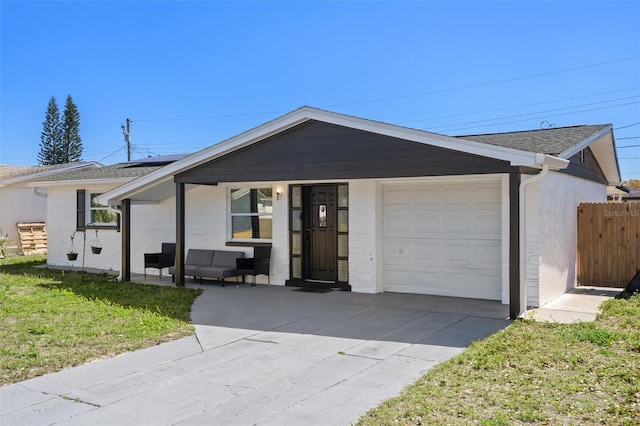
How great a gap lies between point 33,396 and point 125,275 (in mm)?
7960

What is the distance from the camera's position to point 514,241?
7957 millimetres

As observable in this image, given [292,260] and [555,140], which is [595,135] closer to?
[555,140]

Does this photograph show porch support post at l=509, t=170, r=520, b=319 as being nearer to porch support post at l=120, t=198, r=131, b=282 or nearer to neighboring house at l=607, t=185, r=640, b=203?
porch support post at l=120, t=198, r=131, b=282

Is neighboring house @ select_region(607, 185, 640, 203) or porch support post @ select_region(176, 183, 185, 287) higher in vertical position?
neighboring house @ select_region(607, 185, 640, 203)

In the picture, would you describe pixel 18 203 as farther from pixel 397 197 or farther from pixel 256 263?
pixel 397 197

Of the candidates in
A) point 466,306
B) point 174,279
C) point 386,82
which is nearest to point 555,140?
point 466,306

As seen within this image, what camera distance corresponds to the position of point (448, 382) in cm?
518

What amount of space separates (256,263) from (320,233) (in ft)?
5.19

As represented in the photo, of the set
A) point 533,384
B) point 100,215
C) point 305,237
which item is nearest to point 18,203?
point 100,215

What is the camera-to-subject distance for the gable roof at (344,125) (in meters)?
7.78

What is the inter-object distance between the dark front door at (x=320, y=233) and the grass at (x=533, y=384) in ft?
16.1

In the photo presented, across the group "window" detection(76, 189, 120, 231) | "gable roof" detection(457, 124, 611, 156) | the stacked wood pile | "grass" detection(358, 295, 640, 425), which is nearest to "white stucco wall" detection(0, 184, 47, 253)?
the stacked wood pile

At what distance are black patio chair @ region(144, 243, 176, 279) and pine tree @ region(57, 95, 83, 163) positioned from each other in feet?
99.0

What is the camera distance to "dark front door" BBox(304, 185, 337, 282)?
37.5 feet
